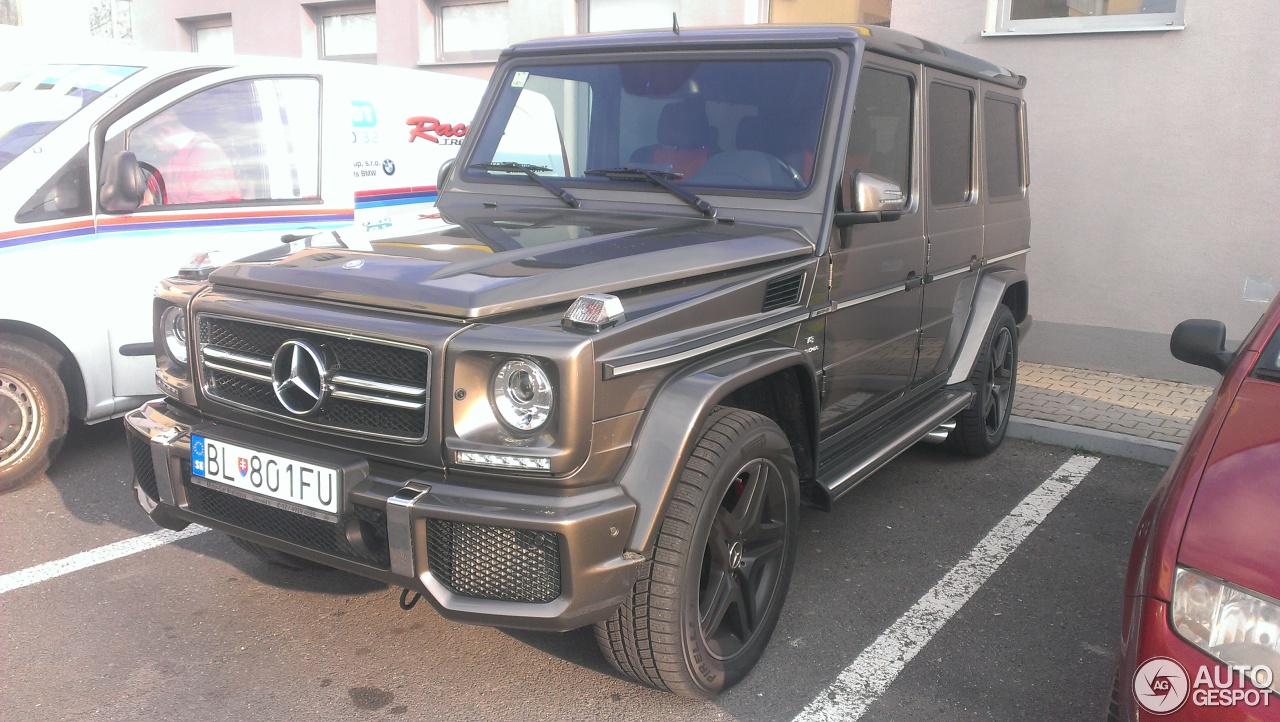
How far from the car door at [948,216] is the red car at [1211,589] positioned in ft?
6.82

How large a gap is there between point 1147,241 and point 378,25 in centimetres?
817

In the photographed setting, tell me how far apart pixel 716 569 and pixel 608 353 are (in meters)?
0.86

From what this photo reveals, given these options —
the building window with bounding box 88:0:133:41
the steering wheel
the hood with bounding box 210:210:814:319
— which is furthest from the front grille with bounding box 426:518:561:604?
the building window with bounding box 88:0:133:41

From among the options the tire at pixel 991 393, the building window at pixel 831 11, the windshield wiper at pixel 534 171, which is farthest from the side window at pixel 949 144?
→ the building window at pixel 831 11

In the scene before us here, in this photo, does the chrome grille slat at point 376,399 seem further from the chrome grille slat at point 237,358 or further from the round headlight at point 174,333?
the round headlight at point 174,333

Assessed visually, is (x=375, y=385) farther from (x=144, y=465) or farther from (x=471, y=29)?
(x=471, y=29)

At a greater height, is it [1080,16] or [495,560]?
[1080,16]

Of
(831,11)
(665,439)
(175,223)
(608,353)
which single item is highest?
(831,11)

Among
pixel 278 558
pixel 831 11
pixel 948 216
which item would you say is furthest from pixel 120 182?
pixel 831 11

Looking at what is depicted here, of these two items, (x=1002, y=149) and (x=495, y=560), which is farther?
(x=1002, y=149)

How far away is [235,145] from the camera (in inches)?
210

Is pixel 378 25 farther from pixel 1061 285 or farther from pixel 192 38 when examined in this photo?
pixel 1061 285

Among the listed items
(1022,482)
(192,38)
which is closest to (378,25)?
(192,38)

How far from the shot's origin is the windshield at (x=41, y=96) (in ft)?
15.2
